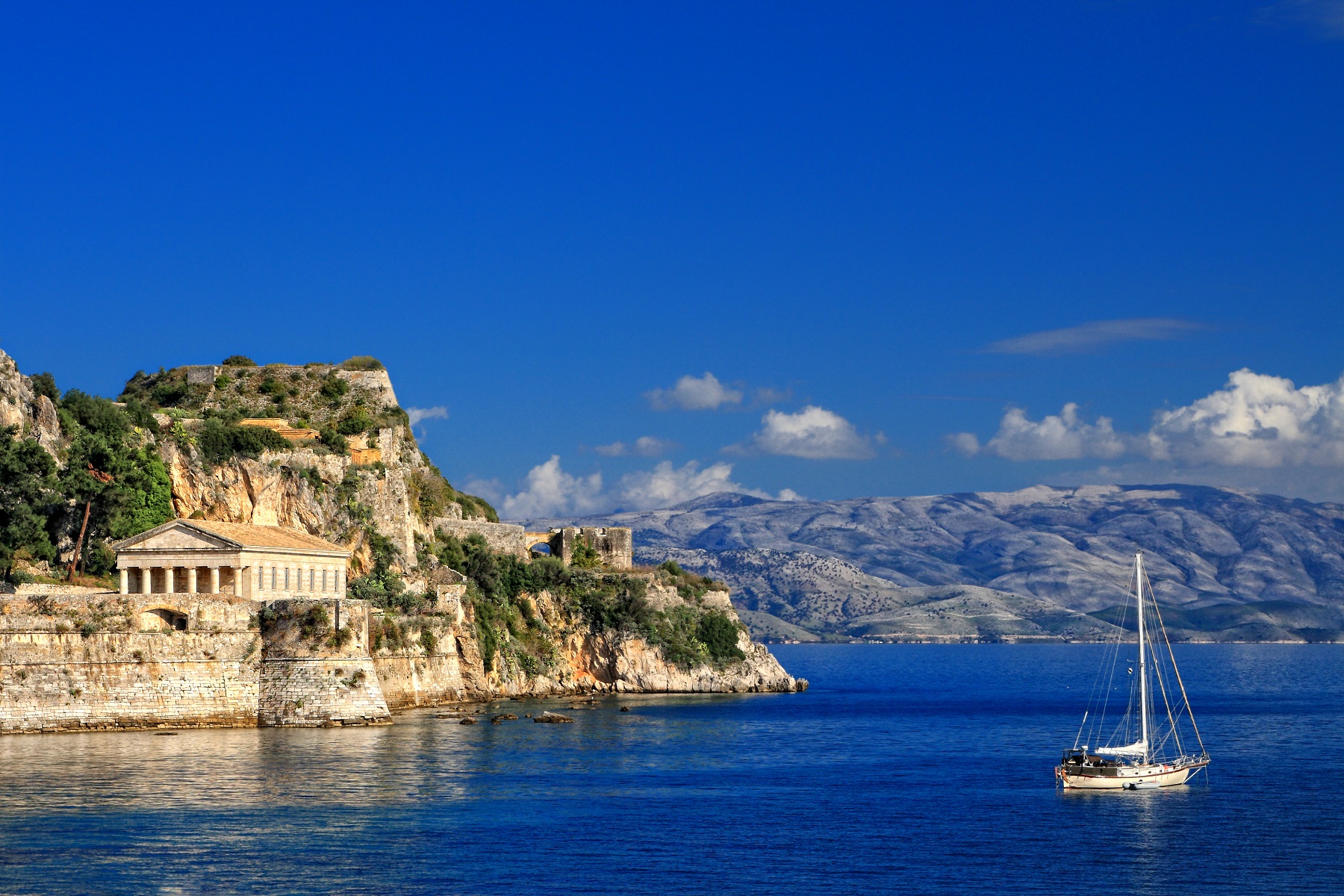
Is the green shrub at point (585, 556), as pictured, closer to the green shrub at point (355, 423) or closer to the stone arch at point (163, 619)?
the green shrub at point (355, 423)

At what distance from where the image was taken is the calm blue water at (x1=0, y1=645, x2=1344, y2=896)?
140 ft

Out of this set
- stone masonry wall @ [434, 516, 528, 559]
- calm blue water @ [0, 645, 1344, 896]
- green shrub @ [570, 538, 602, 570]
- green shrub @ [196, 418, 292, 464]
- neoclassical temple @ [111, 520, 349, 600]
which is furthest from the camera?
green shrub @ [570, 538, 602, 570]

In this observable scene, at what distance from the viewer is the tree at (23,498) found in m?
77.1

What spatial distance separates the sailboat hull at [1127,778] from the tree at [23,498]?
48.9 meters

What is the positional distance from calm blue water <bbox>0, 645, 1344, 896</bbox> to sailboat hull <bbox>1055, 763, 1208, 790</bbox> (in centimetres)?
57

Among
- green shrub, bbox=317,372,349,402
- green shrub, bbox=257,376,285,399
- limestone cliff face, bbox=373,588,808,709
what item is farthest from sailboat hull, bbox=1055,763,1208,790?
green shrub, bbox=257,376,285,399

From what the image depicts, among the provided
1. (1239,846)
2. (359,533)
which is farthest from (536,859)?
(359,533)

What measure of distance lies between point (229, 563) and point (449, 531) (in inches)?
1505

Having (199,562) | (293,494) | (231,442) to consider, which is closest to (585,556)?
(293,494)

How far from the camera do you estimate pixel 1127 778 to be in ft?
201

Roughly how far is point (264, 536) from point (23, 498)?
12131mm

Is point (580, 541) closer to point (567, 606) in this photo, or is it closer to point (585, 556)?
point (585, 556)

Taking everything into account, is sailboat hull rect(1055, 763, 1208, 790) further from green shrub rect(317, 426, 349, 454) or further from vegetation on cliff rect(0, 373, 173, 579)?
green shrub rect(317, 426, 349, 454)

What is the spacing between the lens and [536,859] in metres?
44.9
